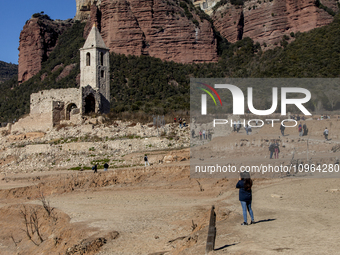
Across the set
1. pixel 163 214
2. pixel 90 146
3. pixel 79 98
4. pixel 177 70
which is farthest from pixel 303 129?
pixel 177 70

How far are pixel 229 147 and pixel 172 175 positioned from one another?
4681 millimetres

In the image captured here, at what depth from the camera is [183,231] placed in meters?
9.37

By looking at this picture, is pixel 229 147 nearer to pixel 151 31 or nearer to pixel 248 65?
pixel 248 65

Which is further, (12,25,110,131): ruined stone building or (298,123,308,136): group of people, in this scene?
(12,25,110,131): ruined stone building

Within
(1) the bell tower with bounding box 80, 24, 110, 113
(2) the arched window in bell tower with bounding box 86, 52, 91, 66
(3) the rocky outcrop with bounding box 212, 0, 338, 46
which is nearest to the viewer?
(1) the bell tower with bounding box 80, 24, 110, 113

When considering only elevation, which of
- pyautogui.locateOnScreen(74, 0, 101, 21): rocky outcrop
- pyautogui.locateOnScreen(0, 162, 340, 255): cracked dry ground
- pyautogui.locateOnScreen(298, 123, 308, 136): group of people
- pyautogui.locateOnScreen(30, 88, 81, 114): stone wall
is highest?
pyautogui.locateOnScreen(74, 0, 101, 21): rocky outcrop

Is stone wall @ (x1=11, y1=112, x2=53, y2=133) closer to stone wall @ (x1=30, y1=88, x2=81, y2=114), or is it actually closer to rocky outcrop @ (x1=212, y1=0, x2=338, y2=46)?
stone wall @ (x1=30, y1=88, x2=81, y2=114)

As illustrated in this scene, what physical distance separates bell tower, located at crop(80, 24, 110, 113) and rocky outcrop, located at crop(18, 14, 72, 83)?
1567 inches

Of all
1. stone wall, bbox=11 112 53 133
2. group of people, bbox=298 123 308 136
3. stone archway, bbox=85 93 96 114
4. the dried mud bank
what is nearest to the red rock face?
stone archway, bbox=85 93 96 114

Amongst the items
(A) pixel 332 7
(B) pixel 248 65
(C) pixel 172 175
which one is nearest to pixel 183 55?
(B) pixel 248 65

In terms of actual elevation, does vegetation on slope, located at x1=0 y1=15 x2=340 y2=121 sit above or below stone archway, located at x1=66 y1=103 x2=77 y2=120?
above

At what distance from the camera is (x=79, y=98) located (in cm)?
2994

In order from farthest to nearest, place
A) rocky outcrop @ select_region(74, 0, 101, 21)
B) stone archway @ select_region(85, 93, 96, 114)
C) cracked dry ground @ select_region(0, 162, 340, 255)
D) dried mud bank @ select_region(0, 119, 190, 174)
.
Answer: rocky outcrop @ select_region(74, 0, 101, 21) < stone archway @ select_region(85, 93, 96, 114) < dried mud bank @ select_region(0, 119, 190, 174) < cracked dry ground @ select_region(0, 162, 340, 255)

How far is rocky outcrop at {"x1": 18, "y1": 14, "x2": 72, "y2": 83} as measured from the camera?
2790 inches
